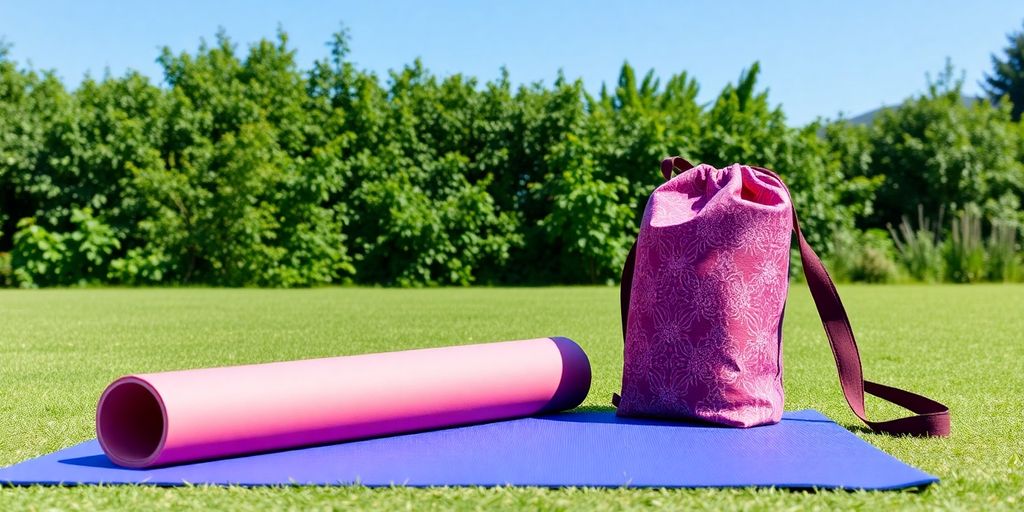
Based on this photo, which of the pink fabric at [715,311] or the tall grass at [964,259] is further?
the tall grass at [964,259]

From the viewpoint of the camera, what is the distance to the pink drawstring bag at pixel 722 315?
2.72m

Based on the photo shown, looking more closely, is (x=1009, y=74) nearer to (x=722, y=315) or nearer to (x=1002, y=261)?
(x=1002, y=261)

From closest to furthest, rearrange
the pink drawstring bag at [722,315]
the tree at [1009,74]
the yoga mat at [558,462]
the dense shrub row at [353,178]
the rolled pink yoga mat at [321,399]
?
the yoga mat at [558,462] → the rolled pink yoga mat at [321,399] → the pink drawstring bag at [722,315] → the dense shrub row at [353,178] → the tree at [1009,74]

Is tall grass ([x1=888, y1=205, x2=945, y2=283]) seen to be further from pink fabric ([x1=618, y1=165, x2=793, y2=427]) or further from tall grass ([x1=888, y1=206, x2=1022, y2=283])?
pink fabric ([x1=618, y1=165, x2=793, y2=427])

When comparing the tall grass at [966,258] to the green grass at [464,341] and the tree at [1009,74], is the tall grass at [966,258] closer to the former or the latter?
the green grass at [464,341]

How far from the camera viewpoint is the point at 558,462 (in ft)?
7.14

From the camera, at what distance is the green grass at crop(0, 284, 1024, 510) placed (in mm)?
1849

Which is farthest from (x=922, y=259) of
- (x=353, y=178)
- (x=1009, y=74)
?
(x=1009, y=74)

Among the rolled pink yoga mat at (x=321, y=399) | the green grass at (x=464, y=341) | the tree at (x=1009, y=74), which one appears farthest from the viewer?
the tree at (x=1009, y=74)

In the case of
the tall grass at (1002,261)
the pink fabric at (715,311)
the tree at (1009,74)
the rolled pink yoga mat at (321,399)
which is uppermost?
the tree at (1009,74)

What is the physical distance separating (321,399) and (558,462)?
0.69 metres

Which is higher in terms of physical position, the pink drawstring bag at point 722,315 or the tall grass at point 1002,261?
the tall grass at point 1002,261

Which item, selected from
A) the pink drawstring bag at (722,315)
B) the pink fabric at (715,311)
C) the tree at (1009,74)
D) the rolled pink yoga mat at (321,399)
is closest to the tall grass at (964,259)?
the pink drawstring bag at (722,315)

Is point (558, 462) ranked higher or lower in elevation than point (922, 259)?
lower
